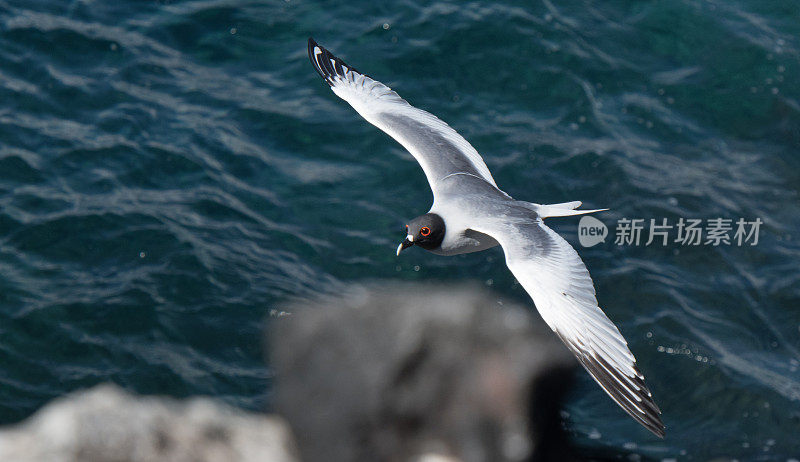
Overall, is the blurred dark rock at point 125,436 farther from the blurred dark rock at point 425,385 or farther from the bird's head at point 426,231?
the bird's head at point 426,231

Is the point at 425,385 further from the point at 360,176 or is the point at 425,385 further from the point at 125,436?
the point at 360,176

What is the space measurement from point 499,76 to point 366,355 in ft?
17.5

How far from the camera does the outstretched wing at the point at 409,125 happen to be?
936 centimetres

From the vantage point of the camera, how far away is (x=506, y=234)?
8016 millimetres

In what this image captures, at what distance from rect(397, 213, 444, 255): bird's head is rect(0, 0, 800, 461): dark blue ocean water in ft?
7.14

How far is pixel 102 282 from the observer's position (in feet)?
33.5

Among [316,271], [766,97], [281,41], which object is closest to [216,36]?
[281,41]

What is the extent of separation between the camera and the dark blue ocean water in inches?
380

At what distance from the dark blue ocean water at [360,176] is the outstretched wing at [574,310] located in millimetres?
2202

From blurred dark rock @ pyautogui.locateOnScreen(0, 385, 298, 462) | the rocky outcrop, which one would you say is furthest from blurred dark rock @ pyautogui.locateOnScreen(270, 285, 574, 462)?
blurred dark rock @ pyautogui.locateOnScreen(0, 385, 298, 462)

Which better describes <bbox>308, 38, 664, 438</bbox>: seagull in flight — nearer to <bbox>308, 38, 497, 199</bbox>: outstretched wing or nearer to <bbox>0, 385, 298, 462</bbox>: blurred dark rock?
<bbox>308, 38, 497, 199</bbox>: outstretched wing

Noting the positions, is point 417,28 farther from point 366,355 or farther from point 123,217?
point 366,355

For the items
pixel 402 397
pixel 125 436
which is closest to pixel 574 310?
pixel 402 397

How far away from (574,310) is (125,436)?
12.0 feet
